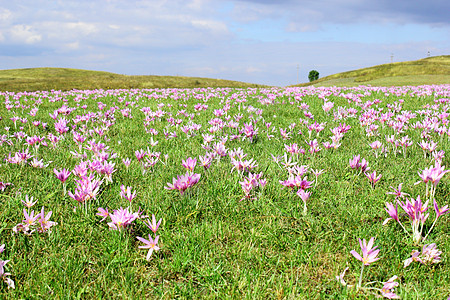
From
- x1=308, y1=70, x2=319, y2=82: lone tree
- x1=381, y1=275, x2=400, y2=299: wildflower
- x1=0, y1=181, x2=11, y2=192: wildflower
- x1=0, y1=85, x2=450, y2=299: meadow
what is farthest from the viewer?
x1=308, y1=70, x2=319, y2=82: lone tree

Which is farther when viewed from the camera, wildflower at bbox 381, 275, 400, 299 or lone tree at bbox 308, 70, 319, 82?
lone tree at bbox 308, 70, 319, 82

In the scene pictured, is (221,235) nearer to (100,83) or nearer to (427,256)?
(427,256)

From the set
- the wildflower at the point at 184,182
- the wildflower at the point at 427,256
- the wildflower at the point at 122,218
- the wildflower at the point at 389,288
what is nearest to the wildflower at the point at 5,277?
the wildflower at the point at 122,218

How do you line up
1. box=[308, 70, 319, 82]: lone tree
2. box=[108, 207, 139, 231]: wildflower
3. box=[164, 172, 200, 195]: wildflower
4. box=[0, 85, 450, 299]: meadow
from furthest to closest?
box=[308, 70, 319, 82]: lone tree
box=[164, 172, 200, 195]: wildflower
box=[108, 207, 139, 231]: wildflower
box=[0, 85, 450, 299]: meadow

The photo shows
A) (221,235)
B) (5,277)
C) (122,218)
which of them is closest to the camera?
(5,277)

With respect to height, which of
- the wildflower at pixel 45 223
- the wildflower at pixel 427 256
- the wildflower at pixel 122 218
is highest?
the wildflower at pixel 122 218

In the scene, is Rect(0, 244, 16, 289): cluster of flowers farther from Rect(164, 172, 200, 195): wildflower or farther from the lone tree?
the lone tree

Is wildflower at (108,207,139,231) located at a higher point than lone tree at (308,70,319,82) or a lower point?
lower

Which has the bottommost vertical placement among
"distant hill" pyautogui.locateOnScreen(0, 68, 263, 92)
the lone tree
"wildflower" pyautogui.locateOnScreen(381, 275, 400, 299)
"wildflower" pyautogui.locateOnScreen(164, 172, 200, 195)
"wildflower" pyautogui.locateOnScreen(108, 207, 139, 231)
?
"wildflower" pyautogui.locateOnScreen(381, 275, 400, 299)

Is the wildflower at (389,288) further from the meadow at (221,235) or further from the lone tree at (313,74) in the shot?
the lone tree at (313,74)

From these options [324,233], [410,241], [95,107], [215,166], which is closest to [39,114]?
[95,107]

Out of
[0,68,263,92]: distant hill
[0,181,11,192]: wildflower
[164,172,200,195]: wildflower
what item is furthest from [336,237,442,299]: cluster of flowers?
[0,68,263,92]: distant hill

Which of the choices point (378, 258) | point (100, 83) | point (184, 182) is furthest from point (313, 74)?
point (378, 258)

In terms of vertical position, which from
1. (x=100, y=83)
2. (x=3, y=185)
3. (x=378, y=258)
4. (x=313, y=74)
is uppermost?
(x=313, y=74)
